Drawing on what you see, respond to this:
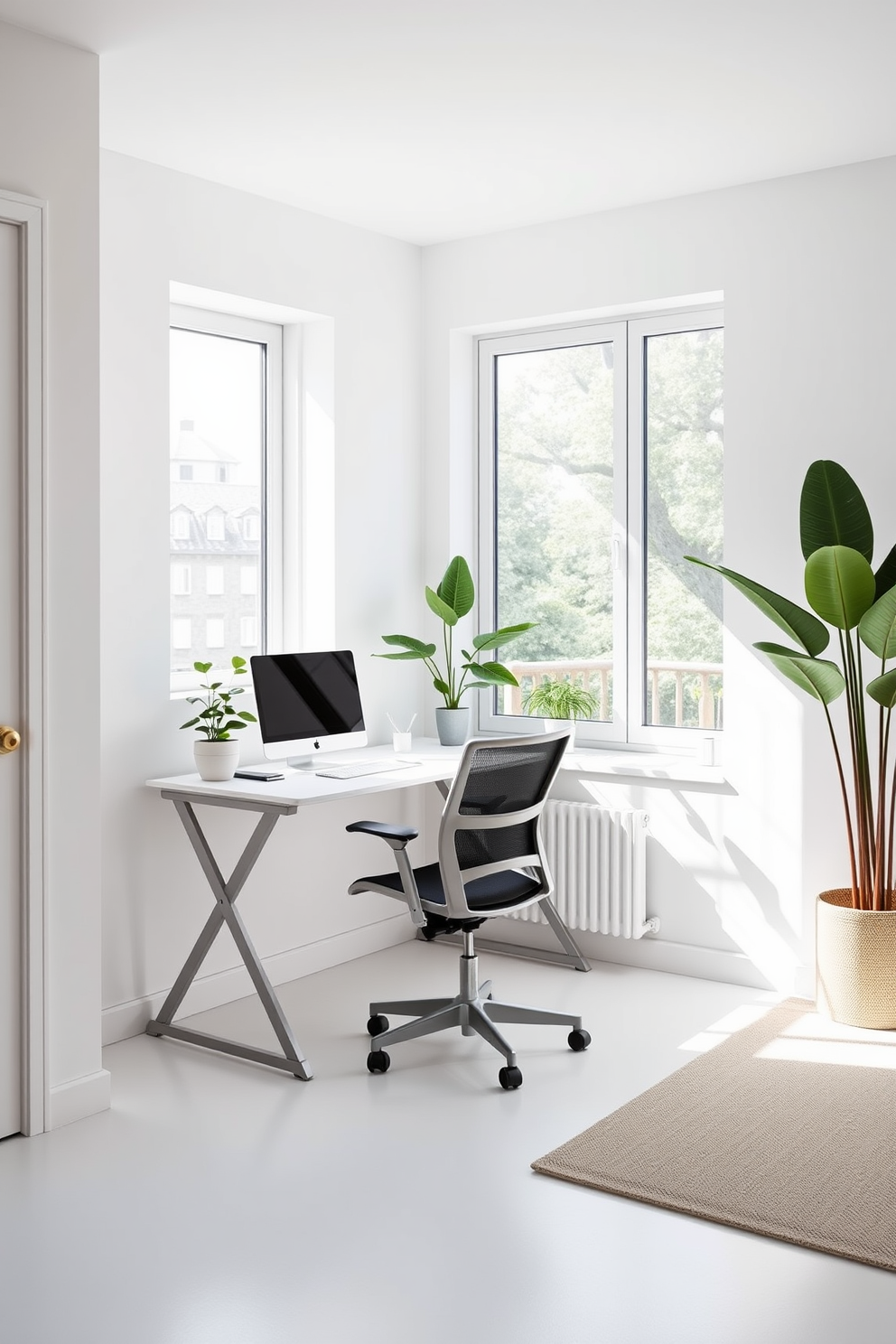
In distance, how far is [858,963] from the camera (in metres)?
3.69

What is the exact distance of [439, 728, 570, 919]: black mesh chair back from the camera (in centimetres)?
332

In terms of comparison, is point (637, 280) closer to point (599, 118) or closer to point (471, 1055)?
point (599, 118)

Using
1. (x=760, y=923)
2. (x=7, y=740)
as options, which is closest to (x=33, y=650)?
(x=7, y=740)

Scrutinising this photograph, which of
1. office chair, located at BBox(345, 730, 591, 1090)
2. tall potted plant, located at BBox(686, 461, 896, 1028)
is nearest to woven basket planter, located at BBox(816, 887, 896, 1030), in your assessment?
tall potted plant, located at BBox(686, 461, 896, 1028)

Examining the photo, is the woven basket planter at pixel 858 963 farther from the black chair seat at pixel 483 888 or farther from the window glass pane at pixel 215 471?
the window glass pane at pixel 215 471

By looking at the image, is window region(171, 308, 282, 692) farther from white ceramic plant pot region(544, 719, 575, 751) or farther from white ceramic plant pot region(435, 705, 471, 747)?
white ceramic plant pot region(544, 719, 575, 751)

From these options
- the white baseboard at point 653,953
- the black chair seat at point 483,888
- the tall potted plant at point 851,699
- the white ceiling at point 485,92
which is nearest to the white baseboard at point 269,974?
the white baseboard at point 653,953

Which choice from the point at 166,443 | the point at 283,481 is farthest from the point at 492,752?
the point at 283,481

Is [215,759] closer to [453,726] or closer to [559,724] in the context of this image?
[453,726]

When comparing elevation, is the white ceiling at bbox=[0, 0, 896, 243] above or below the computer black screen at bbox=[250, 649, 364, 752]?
above

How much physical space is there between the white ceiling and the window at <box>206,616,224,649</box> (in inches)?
57.9

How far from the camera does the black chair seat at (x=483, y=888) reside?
135 inches

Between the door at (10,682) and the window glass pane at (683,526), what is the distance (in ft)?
7.93

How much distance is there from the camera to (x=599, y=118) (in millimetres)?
3520
